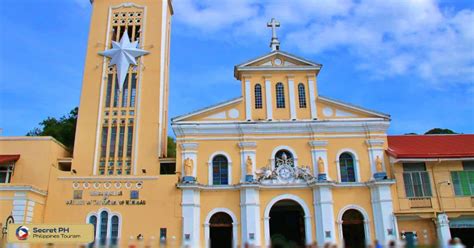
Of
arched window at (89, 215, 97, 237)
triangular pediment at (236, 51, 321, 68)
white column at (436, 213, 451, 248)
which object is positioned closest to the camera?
white column at (436, 213, 451, 248)

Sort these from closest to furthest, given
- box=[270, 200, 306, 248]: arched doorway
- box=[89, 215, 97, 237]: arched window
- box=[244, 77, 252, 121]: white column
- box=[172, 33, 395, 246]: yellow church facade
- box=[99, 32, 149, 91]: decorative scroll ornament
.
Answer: box=[89, 215, 97, 237]: arched window
box=[172, 33, 395, 246]: yellow church facade
box=[270, 200, 306, 248]: arched doorway
box=[244, 77, 252, 121]: white column
box=[99, 32, 149, 91]: decorative scroll ornament

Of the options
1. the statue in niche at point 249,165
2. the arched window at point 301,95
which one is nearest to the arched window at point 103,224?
the statue in niche at point 249,165

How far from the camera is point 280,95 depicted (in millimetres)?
26391

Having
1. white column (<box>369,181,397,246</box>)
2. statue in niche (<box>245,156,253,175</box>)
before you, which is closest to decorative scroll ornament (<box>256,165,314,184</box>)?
statue in niche (<box>245,156,253,175</box>)

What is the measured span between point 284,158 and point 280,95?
4002mm

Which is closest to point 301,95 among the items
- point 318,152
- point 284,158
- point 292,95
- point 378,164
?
point 292,95

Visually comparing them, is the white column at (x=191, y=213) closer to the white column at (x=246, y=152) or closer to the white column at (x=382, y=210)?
the white column at (x=246, y=152)

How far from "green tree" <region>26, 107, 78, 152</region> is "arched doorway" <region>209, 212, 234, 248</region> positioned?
51.5 ft

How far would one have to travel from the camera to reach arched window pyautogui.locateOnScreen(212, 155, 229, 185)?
2473 centimetres

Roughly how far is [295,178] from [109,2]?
1763 centimetres

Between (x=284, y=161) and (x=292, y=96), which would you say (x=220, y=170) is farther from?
(x=292, y=96)

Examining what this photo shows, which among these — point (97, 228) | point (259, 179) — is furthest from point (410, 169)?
point (97, 228)

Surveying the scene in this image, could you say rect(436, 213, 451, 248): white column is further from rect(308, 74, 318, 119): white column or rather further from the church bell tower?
the church bell tower

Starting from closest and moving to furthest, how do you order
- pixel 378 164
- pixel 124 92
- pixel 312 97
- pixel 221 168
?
1. pixel 378 164
2. pixel 221 168
3. pixel 312 97
4. pixel 124 92
